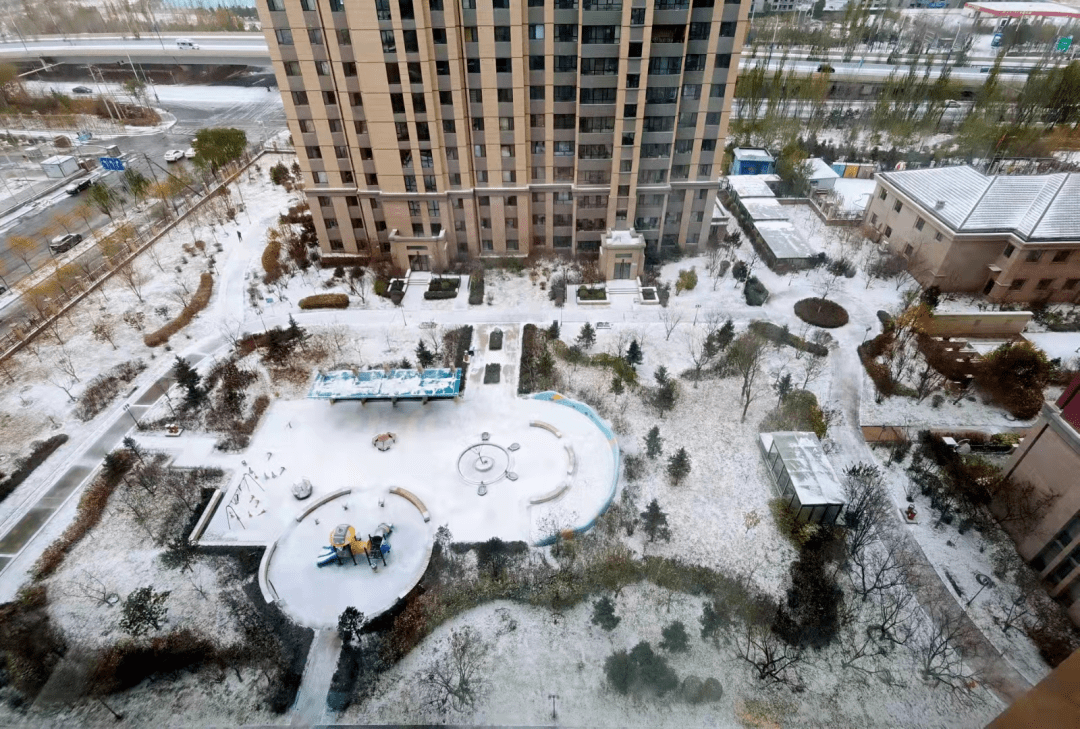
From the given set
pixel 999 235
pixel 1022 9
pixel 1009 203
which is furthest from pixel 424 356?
pixel 1022 9

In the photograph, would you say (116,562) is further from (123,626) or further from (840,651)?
(840,651)

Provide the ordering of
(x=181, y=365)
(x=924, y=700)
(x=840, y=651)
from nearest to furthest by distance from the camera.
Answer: (x=924, y=700) → (x=840, y=651) → (x=181, y=365)

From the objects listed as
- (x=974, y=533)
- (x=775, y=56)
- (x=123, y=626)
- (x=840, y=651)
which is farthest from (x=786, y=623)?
(x=775, y=56)

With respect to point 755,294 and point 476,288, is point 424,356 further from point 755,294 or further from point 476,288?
point 755,294

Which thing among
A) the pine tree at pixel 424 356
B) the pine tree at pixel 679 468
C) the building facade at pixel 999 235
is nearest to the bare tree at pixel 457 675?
the pine tree at pixel 679 468

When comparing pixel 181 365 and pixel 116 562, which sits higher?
pixel 181 365

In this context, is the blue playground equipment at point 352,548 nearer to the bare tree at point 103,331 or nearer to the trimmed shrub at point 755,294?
the bare tree at point 103,331
